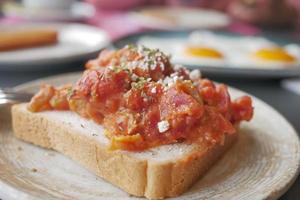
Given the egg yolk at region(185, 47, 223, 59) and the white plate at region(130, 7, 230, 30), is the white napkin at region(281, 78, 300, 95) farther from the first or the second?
the white plate at region(130, 7, 230, 30)

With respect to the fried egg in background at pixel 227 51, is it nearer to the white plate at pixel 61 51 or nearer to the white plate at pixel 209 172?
the white plate at pixel 61 51

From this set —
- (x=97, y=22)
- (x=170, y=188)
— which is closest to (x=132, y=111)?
(x=170, y=188)

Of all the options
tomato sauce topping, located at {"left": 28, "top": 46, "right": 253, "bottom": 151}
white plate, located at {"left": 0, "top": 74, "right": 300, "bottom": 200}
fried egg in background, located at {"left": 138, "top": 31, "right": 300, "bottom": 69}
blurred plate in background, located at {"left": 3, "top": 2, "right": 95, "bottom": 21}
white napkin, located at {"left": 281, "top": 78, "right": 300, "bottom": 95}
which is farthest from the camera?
blurred plate in background, located at {"left": 3, "top": 2, "right": 95, "bottom": 21}

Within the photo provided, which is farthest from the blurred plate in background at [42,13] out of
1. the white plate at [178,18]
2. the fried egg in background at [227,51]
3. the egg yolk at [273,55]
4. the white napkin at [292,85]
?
the white napkin at [292,85]

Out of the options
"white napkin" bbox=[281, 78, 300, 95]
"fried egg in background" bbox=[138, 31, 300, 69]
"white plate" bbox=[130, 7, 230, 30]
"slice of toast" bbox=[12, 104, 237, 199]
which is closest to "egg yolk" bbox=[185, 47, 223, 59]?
"fried egg in background" bbox=[138, 31, 300, 69]

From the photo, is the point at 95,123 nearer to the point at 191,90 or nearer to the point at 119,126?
the point at 119,126

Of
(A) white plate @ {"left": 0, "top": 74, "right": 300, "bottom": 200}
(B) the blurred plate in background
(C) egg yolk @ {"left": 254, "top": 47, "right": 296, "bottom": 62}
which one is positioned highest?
(A) white plate @ {"left": 0, "top": 74, "right": 300, "bottom": 200}
